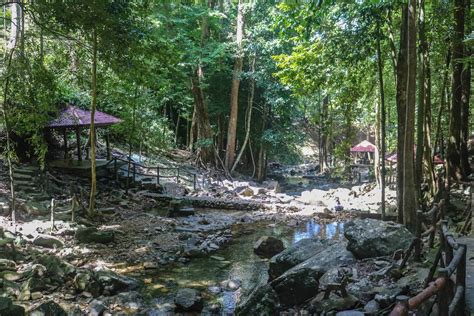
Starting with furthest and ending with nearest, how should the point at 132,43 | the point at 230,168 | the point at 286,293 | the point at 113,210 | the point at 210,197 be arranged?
the point at 230,168 → the point at 210,197 → the point at 113,210 → the point at 132,43 → the point at 286,293

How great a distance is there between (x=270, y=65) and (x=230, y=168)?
18.7 ft

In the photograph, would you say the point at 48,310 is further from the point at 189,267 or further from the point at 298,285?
the point at 189,267

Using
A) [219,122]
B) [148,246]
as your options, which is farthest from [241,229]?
Answer: [219,122]

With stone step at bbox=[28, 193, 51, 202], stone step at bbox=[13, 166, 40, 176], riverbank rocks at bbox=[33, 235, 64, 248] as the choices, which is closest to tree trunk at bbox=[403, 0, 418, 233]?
riverbank rocks at bbox=[33, 235, 64, 248]

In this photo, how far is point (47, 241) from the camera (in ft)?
27.6

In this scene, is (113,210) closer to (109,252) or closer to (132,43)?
(109,252)

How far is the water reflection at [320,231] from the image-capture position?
11641 mm

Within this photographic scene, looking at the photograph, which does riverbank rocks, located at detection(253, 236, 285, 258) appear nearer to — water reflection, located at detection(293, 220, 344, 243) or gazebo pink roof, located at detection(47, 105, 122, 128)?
water reflection, located at detection(293, 220, 344, 243)

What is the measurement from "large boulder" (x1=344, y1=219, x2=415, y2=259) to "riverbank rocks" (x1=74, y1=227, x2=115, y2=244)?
210 inches

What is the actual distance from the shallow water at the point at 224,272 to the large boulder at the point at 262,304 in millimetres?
980

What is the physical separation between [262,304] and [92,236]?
5.17m

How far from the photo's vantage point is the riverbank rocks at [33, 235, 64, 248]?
8.37 meters

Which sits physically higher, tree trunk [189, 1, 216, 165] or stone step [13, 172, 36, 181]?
tree trunk [189, 1, 216, 165]

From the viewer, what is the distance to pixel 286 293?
19.7ft
